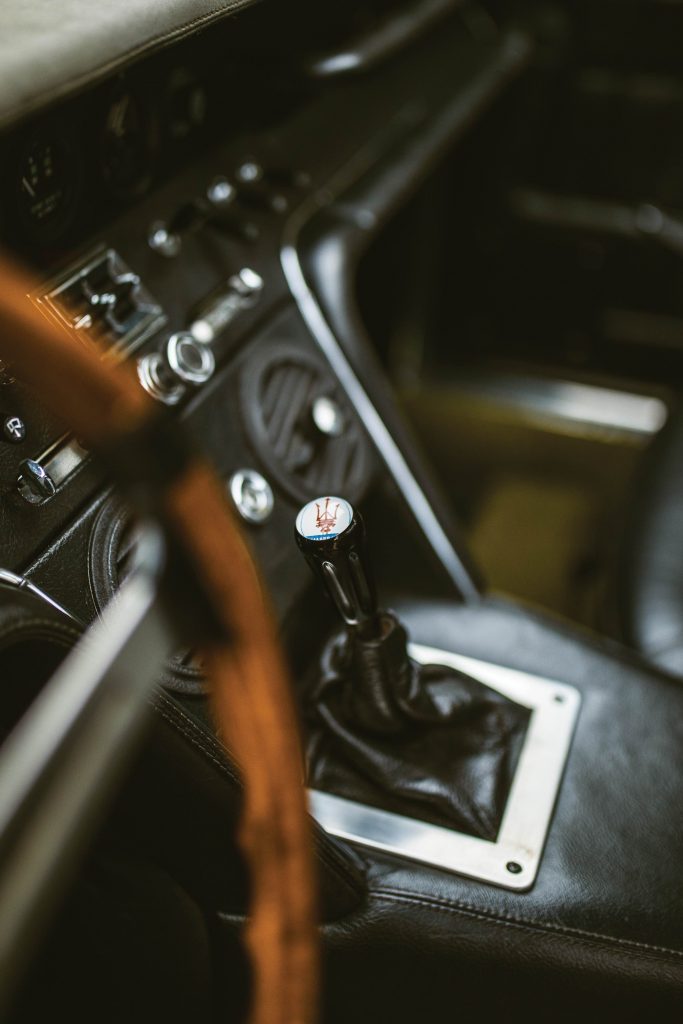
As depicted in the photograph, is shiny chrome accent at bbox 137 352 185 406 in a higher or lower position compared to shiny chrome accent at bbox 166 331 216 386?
lower

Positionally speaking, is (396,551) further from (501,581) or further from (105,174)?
(501,581)

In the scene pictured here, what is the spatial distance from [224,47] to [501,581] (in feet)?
3.68

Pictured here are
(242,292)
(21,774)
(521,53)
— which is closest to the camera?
(21,774)

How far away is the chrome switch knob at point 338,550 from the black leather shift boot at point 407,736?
0.07 m

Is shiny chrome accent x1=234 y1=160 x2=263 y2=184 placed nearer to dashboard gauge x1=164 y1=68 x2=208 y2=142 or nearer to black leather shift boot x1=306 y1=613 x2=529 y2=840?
dashboard gauge x1=164 y1=68 x2=208 y2=142

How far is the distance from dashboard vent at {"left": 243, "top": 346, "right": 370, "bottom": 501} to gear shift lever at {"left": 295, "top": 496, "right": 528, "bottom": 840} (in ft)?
0.75

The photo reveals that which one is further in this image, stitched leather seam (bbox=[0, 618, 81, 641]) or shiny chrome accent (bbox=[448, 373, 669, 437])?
shiny chrome accent (bbox=[448, 373, 669, 437])

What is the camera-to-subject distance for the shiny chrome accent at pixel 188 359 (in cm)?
91

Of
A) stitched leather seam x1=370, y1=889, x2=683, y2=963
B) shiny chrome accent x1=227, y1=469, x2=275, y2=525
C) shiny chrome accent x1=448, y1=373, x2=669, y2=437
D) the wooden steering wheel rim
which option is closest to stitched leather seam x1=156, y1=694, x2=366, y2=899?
stitched leather seam x1=370, y1=889, x2=683, y2=963

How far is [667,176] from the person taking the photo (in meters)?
1.67

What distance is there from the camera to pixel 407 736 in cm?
82

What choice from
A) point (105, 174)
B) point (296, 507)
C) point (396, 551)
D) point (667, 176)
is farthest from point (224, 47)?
point (667, 176)

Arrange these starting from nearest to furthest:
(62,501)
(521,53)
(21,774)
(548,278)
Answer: (21,774), (62,501), (521,53), (548,278)

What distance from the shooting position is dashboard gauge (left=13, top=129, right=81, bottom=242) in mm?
816
